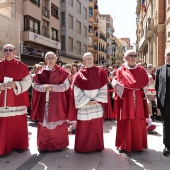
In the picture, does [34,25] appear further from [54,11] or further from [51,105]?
[51,105]

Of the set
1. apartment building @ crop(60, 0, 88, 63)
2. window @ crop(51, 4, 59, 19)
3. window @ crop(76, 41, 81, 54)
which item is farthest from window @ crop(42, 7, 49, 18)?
window @ crop(76, 41, 81, 54)

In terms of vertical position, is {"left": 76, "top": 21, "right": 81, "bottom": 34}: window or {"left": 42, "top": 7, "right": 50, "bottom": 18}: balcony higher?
{"left": 76, "top": 21, "right": 81, "bottom": 34}: window

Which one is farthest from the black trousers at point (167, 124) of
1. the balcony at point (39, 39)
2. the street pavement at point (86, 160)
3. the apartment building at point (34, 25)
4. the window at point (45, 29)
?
the window at point (45, 29)

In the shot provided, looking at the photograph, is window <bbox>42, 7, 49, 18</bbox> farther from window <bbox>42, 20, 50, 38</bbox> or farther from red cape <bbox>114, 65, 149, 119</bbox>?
red cape <bbox>114, 65, 149, 119</bbox>

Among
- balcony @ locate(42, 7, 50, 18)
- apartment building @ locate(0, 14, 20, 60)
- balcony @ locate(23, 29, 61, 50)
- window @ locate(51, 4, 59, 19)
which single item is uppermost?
window @ locate(51, 4, 59, 19)

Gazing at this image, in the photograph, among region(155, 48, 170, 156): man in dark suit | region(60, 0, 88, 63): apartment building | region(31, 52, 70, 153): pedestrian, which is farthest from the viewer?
region(60, 0, 88, 63): apartment building

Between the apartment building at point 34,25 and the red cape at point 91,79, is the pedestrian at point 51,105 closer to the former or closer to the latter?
the red cape at point 91,79

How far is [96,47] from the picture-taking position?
163ft

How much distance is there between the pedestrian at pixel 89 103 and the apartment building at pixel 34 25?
53.8 ft

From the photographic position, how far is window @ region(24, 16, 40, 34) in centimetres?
2170

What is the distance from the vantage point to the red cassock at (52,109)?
15.7 feet

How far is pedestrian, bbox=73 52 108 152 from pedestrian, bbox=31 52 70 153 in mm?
295

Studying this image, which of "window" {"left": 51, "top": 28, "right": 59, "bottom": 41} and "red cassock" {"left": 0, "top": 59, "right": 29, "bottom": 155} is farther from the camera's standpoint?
"window" {"left": 51, "top": 28, "right": 59, "bottom": 41}

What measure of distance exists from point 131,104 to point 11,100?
2.26 m
